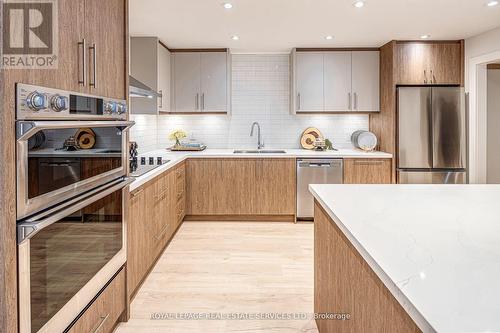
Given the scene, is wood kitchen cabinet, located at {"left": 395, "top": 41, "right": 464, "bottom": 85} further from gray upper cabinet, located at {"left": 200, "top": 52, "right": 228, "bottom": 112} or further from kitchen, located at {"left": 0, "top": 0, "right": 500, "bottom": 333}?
gray upper cabinet, located at {"left": 200, "top": 52, "right": 228, "bottom": 112}

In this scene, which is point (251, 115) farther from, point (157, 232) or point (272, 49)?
point (157, 232)

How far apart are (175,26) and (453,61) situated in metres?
3.34

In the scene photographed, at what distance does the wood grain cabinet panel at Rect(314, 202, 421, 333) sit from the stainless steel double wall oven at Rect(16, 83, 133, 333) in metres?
1.11

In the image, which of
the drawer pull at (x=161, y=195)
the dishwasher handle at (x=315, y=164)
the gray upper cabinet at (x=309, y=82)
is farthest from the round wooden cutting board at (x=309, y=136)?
the drawer pull at (x=161, y=195)

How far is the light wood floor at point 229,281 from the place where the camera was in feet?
7.84

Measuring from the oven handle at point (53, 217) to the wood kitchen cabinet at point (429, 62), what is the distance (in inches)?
159

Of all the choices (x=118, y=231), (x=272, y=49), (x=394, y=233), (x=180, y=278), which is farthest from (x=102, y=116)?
(x=272, y=49)

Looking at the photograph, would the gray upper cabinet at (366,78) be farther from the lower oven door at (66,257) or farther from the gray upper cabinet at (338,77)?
the lower oven door at (66,257)

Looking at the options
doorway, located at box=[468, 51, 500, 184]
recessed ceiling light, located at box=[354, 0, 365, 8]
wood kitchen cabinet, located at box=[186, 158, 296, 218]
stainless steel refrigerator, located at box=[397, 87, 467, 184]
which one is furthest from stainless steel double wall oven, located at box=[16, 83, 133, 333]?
doorway, located at box=[468, 51, 500, 184]

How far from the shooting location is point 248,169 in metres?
4.88

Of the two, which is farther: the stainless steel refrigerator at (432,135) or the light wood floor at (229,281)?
the stainless steel refrigerator at (432,135)

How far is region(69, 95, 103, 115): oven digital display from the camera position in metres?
1.62

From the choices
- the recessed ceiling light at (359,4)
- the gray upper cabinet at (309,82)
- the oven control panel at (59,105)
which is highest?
the recessed ceiling light at (359,4)

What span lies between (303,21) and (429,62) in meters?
1.87
